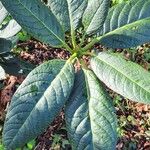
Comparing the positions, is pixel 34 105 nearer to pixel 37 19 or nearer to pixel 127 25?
pixel 37 19

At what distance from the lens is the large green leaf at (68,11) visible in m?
1.51

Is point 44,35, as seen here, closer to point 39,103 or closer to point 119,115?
point 39,103

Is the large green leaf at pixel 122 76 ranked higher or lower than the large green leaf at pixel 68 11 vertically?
lower

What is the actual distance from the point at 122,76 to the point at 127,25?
28cm

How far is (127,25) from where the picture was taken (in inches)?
60.9

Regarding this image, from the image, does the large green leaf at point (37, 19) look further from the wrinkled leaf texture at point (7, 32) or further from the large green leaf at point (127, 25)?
the wrinkled leaf texture at point (7, 32)

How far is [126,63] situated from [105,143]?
32 cm

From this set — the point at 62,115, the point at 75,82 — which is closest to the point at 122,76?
the point at 75,82

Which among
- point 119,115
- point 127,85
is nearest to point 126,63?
point 127,85

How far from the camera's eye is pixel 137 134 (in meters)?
2.94

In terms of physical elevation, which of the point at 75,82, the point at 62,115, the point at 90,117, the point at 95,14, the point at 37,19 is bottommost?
the point at 62,115

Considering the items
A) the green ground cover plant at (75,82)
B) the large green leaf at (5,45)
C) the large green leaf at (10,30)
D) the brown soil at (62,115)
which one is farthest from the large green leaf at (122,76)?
the brown soil at (62,115)

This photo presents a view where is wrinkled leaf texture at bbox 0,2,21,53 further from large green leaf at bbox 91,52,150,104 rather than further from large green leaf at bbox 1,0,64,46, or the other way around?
large green leaf at bbox 91,52,150,104

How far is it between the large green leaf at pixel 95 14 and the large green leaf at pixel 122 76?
0.49ft
